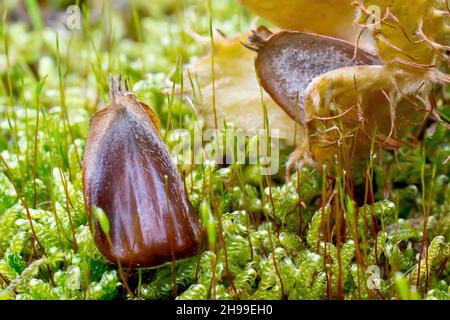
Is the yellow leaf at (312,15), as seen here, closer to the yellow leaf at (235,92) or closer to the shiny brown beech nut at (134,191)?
the yellow leaf at (235,92)

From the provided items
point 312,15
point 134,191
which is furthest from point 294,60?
point 134,191

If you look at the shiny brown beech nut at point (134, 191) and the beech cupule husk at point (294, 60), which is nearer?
the shiny brown beech nut at point (134, 191)

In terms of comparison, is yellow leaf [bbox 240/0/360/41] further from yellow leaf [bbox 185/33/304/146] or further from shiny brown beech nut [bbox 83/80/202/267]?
shiny brown beech nut [bbox 83/80/202/267]

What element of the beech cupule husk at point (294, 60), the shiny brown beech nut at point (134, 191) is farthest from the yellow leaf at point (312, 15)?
the shiny brown beech nut at point (134, 191)

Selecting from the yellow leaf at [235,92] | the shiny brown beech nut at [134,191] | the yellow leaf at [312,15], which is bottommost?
the shiny brown beech nut at [134,191]

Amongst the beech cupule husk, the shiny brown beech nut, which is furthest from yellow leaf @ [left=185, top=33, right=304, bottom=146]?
the shiny brown beech nut
